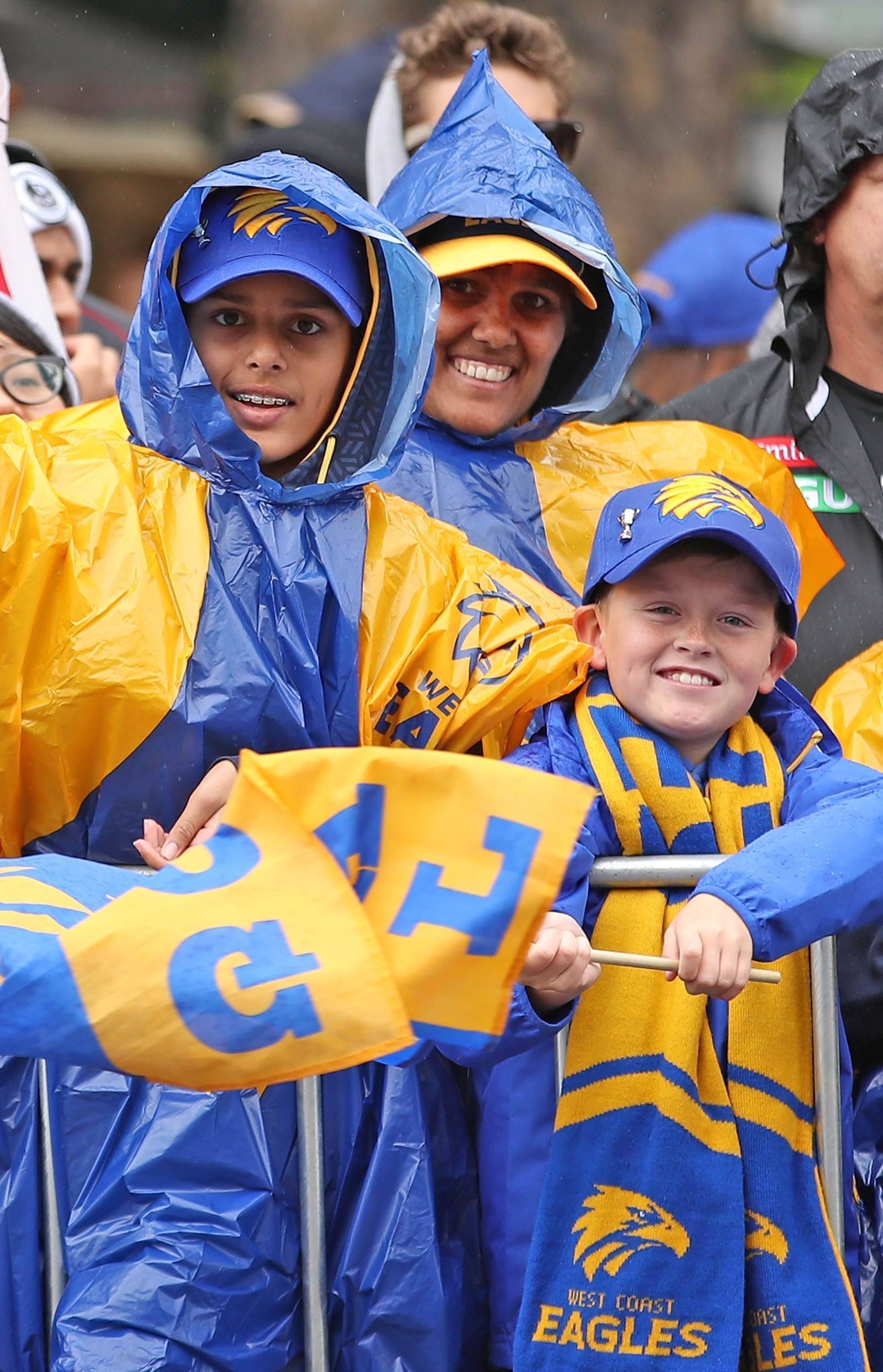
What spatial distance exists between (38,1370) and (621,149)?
8.75 metres

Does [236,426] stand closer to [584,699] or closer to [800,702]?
[584,699]

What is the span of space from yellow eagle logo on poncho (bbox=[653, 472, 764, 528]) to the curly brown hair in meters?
1.93

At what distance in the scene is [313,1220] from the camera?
2746 millimetres

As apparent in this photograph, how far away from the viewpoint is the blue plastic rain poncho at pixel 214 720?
107 inches

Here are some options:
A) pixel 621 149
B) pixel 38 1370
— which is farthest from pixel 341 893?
pixel 621 149

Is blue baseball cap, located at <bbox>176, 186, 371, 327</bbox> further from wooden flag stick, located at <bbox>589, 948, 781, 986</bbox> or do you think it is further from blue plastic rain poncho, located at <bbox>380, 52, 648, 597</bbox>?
wooden flag stick, located at <bbox>589, 948, 781, 986</bbox>

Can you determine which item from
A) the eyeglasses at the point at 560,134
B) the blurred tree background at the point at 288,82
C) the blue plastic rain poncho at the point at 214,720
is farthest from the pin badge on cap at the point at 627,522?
the blurred tree background at the point at 288,82

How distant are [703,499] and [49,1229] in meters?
1.35

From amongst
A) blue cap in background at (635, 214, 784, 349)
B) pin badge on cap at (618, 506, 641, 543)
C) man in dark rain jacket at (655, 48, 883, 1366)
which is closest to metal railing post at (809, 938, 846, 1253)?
pin badge on cap at (618, 506, 641, 543)

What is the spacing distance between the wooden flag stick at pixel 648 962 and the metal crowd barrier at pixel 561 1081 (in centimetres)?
18

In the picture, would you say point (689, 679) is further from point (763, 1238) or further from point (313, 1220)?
point (313, 1220)

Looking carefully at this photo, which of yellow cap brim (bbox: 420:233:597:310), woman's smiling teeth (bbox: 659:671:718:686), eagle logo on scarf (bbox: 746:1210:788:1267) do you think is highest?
yellow cap brim (bbox: 420:233:597:310)

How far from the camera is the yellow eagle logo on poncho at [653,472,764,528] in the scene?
292cm

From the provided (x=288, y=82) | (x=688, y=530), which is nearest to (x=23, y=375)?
(x=688, y=530)
